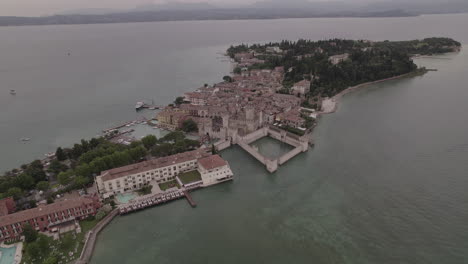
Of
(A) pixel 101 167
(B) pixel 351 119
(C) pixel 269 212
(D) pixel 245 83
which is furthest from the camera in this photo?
(D) pixel 245 83

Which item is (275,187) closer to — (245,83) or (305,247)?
(305,247)

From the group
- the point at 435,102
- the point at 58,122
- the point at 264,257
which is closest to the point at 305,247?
the point at 264,257

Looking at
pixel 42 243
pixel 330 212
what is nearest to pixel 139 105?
pixel 42 243

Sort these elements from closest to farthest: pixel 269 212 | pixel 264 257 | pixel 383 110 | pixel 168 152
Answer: pixel 264 257 < pixel 269 212 < pixel 168 152 < pixel 383 110

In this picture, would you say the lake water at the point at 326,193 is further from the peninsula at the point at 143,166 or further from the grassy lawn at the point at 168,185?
the grassy lawn at the point at 168,185

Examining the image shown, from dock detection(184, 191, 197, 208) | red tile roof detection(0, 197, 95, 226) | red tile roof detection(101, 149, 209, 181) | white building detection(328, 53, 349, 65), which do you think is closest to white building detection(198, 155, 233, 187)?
red tile roof detection(101, 149, 209, 181)

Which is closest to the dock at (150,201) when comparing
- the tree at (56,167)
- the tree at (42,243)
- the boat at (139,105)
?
the tree at (42,243)

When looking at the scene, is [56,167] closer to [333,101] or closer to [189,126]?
[189,126]
